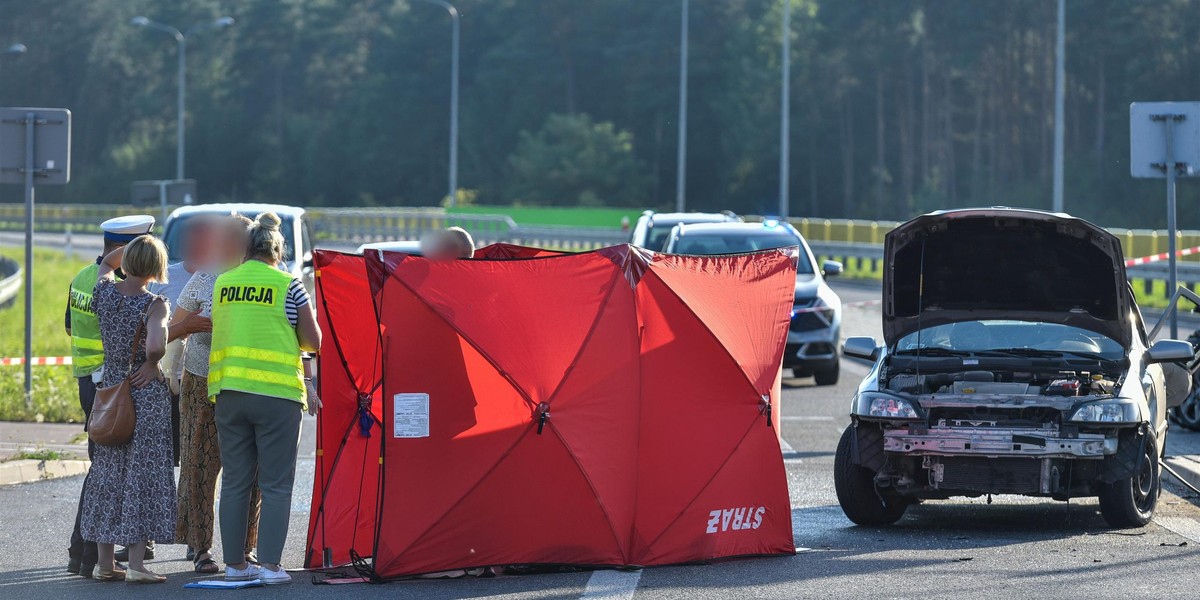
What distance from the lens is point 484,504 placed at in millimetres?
7949

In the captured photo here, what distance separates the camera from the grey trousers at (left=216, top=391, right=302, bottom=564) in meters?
7.57

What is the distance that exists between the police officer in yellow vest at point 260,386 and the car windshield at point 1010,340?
12.7 ft

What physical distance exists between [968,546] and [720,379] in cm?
163

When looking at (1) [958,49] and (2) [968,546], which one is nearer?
(2) [968,546]

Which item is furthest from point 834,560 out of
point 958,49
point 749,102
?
point 749,102

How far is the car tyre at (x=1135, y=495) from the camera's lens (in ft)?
29.4

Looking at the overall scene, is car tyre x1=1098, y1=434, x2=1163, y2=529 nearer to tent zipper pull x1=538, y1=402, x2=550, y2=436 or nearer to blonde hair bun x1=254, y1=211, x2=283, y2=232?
tent zipper pull x1=538, y1=402, x2=550, y2=436

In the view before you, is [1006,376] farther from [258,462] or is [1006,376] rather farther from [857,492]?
[258,462]

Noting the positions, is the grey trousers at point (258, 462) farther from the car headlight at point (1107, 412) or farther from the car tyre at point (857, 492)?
the car headlight at point (1107, 412)

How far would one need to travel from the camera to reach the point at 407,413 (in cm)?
786

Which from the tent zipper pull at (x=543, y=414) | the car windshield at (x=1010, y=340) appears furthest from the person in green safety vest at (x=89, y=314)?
the car windshield at (x=1010, y=340)

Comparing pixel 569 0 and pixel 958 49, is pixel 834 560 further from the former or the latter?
pixel 569 0

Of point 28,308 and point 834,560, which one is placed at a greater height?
point 28,308

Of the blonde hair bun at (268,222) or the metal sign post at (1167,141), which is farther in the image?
the metal sign post at (1167,141)
